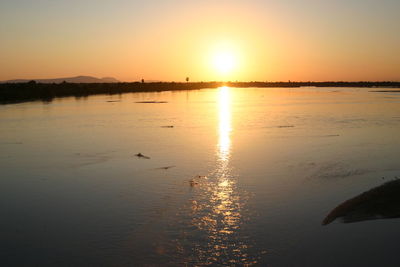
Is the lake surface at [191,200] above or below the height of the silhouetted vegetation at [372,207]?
below

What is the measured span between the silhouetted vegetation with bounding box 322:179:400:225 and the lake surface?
217 mm

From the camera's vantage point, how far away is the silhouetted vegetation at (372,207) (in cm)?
924

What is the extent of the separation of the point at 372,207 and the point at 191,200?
4.75 meters

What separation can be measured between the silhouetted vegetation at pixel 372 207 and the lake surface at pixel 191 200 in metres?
0.22

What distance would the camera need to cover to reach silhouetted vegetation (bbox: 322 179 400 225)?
9242mm

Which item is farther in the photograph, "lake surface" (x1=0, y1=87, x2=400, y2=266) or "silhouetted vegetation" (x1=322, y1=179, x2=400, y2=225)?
"silhouetted vegetation" (x1=322, y1=179, x2=400, y2=225)

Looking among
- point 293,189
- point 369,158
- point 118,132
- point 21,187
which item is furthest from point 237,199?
point 118,132

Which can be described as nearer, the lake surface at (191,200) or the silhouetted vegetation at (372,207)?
the lake surface at (191,200)

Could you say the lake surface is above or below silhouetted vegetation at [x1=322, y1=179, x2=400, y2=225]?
below

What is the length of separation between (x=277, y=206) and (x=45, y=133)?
18.3 meters

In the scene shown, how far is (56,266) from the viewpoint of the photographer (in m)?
7.17

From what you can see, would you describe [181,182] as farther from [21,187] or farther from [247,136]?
[247,136]

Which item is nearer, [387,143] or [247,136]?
[387,143]

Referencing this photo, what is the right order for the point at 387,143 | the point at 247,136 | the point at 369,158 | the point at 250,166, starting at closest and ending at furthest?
the point at 250,166
the point at 369,158
the point at 387,143
the point at 247,136
